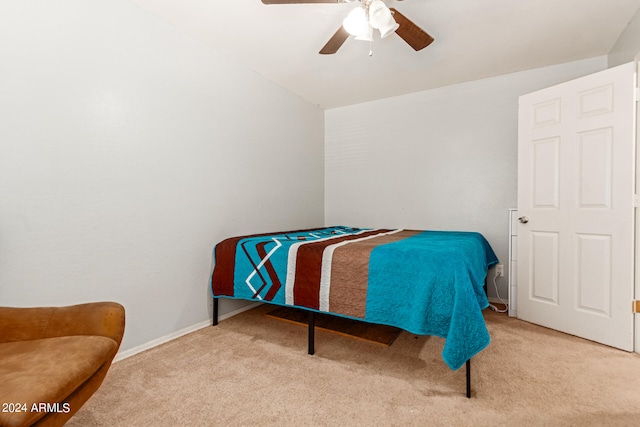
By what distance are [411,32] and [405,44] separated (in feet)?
1.87

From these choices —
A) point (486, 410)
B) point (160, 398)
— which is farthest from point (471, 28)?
point (160, 398)

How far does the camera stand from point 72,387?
873mm

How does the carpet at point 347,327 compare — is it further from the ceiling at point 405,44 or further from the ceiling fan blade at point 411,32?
the ceiling at point 405,44

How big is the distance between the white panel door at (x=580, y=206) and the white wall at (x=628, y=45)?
0.61ft

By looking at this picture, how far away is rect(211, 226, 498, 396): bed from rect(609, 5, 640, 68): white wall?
1760mm

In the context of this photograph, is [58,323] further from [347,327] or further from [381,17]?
[381,17]

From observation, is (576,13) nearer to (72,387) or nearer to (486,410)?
(486,410)

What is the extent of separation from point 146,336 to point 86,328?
0.94 meters

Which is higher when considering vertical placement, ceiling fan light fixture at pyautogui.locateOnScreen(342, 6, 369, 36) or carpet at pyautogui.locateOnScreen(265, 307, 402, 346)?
ceiling fan light fixture at pyautogui.locateOnScreen(342, 6, 369, 36)


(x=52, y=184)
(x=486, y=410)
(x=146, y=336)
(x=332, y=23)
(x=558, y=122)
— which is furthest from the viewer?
(x=558, y=122)

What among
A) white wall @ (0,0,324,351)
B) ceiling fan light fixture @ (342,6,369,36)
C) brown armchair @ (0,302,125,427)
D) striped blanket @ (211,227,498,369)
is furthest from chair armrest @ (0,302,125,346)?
ceiling fan light fixture @ (342,6,369,36)

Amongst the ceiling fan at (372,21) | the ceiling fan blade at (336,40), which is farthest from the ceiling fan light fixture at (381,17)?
the ceiling fan blade at (336,40)

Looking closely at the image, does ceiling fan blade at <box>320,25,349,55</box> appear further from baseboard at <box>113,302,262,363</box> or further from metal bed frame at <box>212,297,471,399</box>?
baseboard at <box>113,302,262,363</box>

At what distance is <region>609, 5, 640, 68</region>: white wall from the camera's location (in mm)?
1984
